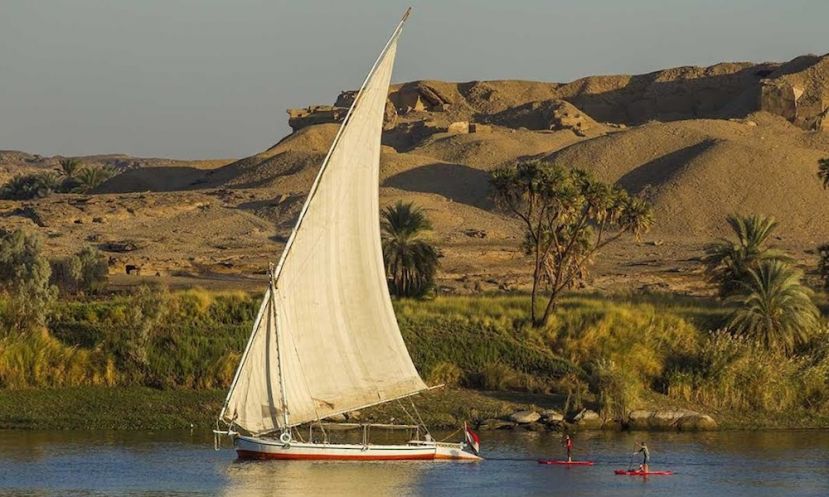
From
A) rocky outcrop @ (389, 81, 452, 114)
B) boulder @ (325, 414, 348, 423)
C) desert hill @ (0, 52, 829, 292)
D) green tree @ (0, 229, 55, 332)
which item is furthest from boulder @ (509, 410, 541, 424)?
rocky outcrop @ (389, 81, 452, 114)

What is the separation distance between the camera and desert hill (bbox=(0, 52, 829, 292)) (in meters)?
71.3

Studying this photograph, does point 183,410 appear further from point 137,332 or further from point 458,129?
point 458,129

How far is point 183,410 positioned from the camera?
38.3m

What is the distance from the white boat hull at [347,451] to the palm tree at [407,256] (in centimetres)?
1651

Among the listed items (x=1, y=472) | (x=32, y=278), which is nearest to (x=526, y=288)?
(x=32, y=278)

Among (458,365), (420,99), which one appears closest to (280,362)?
(458,365)

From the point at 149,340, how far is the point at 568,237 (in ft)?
53.1

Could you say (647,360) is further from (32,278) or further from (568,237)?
(32,278)

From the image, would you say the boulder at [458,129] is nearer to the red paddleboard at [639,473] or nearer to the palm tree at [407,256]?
the palm tree at [407,256]

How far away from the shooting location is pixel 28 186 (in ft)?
374

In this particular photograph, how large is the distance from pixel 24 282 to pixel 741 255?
21487 millimetres

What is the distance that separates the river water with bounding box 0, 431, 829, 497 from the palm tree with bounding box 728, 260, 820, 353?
19.5 feet

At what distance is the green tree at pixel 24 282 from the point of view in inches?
1599

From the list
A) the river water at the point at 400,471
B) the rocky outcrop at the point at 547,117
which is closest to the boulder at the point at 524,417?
the river water at the point at 400,471
